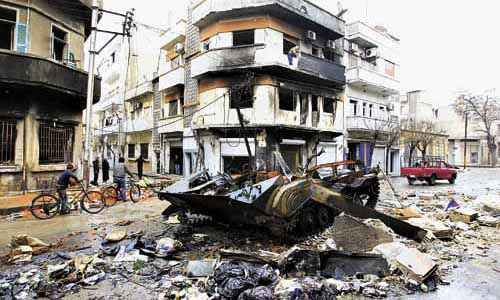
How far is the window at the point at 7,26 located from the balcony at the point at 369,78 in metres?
19.6

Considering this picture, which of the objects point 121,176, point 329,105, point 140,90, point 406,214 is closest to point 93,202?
point 121,176

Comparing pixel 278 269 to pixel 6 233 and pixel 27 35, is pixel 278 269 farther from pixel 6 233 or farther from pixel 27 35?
pixel 27 35

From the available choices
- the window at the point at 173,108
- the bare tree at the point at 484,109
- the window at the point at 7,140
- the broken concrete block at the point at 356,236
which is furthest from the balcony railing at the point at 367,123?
the bare tree at the point at 484,109

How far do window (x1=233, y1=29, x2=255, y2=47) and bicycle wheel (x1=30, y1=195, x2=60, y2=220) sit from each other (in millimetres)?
12861

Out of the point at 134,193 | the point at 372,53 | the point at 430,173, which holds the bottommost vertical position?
the point at 134,193

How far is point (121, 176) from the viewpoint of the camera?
12.1m

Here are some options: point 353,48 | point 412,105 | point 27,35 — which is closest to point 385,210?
point 27,35

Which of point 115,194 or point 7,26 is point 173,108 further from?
point 115,194

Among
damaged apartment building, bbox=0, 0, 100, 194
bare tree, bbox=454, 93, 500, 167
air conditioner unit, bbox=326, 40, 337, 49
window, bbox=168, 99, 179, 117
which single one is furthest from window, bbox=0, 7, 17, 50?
bare tree, bbox=454, 93, 500, 167

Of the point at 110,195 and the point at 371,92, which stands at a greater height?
the point at 371,92

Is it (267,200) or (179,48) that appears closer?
(267,200)

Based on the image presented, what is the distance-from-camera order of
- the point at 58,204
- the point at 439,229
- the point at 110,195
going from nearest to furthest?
the point at 439,229 → the point at 58,204 → the point at 110,195

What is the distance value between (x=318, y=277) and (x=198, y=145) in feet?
52.9

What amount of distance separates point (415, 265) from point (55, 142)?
13.7m
